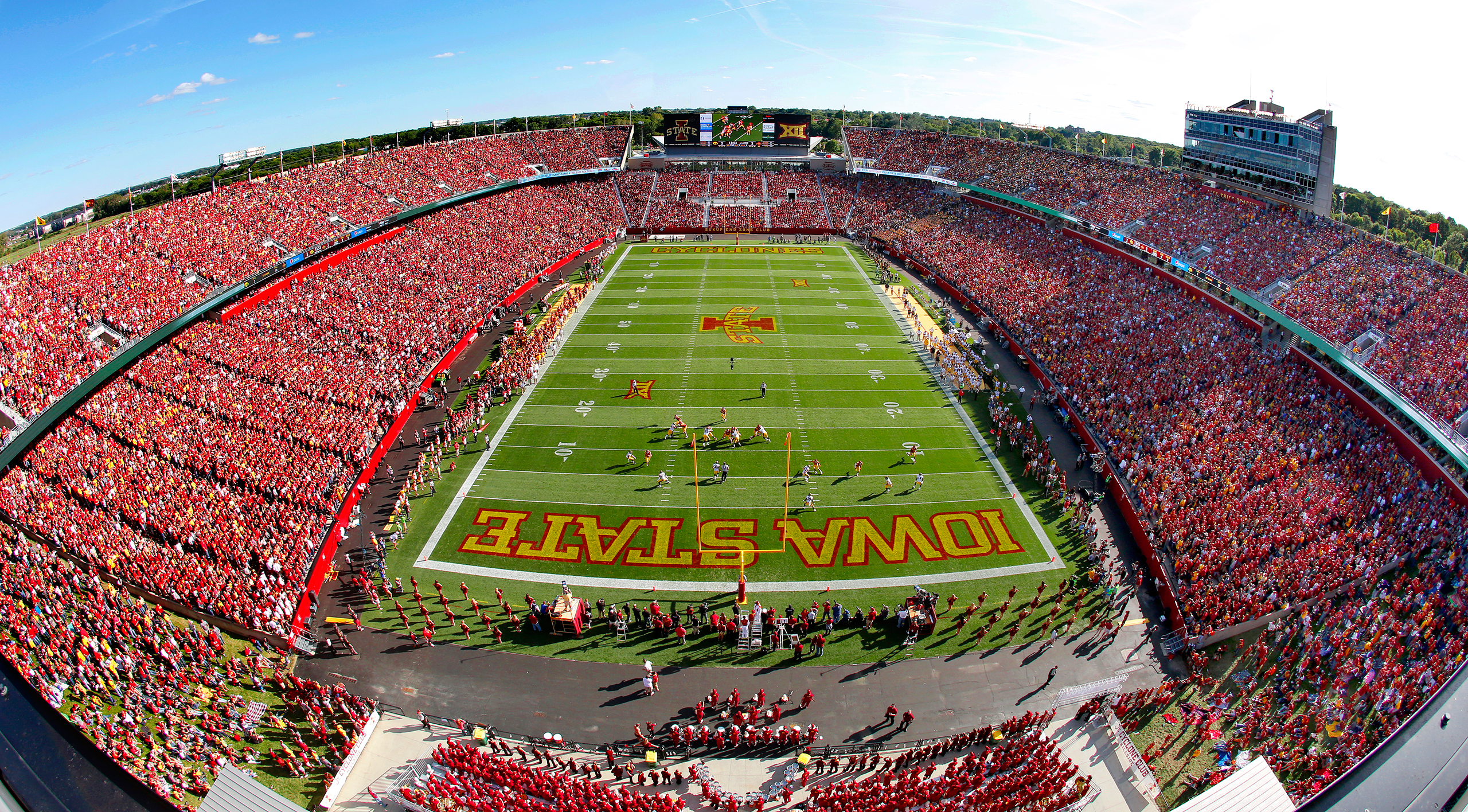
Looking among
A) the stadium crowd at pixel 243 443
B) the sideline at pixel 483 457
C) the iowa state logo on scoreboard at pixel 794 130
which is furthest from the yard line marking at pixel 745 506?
the iowa state logo on scoreboard at pixel 794 130

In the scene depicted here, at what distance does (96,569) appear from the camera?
1805 cm

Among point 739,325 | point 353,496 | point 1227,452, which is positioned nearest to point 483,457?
point 353,496

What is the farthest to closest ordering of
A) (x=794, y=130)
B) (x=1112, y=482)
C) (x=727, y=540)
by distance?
1. (x=794, y=130)
2. (x=1112, y=482)
3. (x=727, y=540)

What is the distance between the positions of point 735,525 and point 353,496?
40.2 ft

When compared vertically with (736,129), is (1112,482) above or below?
below

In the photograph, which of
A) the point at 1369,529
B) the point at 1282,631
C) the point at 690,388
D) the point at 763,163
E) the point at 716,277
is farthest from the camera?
the point at 763,163

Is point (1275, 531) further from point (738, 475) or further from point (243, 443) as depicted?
point (243, 443)

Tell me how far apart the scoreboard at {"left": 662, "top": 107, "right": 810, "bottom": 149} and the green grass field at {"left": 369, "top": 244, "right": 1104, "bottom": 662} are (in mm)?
40704

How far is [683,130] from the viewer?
71625 millimetres

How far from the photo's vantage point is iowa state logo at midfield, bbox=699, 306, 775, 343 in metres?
38.4

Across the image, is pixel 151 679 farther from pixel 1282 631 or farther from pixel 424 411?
pixel 1282 631

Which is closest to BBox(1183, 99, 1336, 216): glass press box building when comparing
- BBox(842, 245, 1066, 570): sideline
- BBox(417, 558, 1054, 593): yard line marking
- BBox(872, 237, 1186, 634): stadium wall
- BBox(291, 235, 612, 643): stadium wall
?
BBox(872, 237, 1186, 634): stadium wall

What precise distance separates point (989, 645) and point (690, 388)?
17.8 meters

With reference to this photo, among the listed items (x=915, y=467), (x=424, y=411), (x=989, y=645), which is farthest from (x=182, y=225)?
(x=989, y=645)
